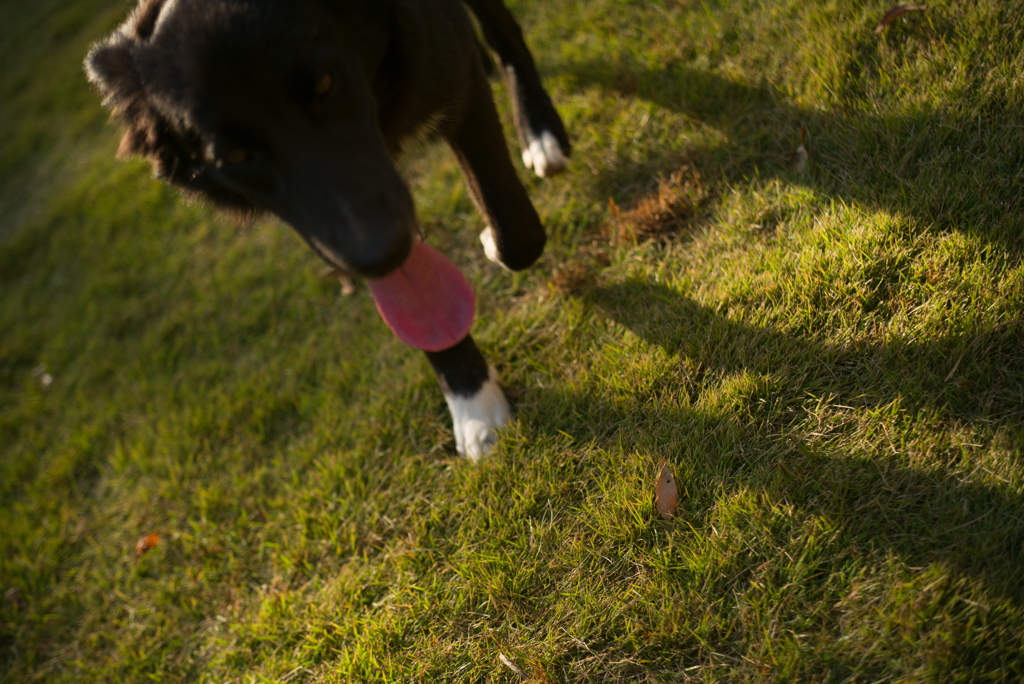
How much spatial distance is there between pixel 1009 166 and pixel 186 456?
3.38 meters

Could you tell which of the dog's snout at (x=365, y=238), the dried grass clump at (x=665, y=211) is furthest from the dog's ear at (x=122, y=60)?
the dried grass clump at (x=665, y=211)

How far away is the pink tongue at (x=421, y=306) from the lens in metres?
2.18

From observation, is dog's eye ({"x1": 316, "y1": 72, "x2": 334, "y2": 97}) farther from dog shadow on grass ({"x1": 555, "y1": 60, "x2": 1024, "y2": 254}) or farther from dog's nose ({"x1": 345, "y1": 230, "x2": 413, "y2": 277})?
dog shadow on grass ({"x1": 555, "y1": 60, "x2": 1024, "y2": 254})

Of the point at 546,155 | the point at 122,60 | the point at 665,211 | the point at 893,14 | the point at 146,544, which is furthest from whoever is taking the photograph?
the point at 546,155

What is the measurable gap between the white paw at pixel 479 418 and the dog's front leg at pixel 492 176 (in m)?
0.53

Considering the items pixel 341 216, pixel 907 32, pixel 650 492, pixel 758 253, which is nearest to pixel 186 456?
pixel 341 216

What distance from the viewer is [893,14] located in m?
2.36

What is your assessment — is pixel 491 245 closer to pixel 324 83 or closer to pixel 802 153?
pixel 324 83

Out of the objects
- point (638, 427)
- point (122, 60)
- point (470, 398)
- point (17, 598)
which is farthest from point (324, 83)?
point (17, 598)

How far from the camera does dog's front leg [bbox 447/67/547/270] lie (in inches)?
89.3

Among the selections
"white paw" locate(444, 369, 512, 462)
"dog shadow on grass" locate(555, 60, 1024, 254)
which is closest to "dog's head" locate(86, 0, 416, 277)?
"white paw" locate(444, 369, 512, 462)

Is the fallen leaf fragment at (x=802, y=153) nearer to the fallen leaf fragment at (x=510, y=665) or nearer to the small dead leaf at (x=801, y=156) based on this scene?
the small dead leaf at (x=801, y=156)

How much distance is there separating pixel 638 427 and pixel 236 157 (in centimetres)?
144

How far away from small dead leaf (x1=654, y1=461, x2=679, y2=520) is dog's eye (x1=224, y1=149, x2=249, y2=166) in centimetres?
147
